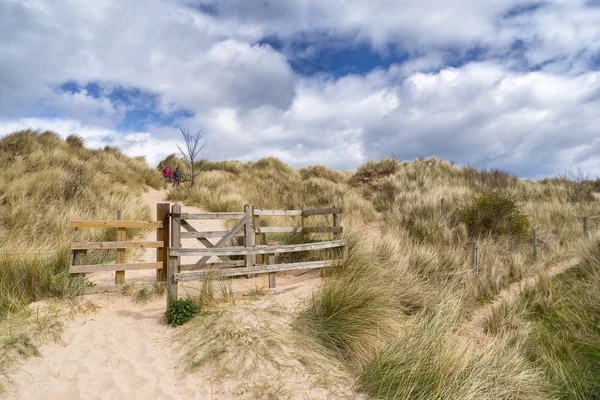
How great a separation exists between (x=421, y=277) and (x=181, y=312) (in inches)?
216

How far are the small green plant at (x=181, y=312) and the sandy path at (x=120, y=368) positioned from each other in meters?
0.16

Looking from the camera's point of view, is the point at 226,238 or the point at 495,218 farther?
the point at 495,218

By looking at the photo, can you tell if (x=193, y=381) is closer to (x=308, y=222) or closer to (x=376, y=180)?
(x=308, y=222)

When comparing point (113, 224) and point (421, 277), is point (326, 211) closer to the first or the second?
point (421, 277)

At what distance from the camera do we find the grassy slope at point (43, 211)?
19.9 ft

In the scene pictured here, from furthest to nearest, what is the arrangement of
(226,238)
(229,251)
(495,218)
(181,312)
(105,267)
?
(495,218)
(226,238)
(105,267)
(229,251)
(181,312)

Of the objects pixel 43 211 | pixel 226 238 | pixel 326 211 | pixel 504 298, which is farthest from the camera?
pixel 43 211

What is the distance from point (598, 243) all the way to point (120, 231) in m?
11.9

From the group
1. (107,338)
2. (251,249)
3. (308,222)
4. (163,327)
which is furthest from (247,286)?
(308,222)

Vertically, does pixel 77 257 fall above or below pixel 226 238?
below

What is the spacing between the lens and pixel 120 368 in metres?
5.12

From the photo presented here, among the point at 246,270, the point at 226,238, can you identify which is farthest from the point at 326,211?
the point at 246,270

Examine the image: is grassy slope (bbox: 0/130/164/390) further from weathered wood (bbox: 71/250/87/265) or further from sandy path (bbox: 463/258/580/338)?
sandy path (bbox: 463/258/580/338)

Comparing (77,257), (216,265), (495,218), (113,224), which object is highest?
(113,224)
